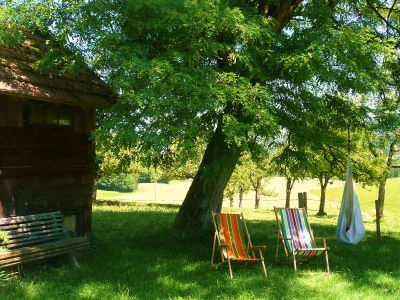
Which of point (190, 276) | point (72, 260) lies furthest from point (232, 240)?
point (72, 260)

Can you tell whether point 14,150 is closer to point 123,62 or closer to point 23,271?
point 23,271

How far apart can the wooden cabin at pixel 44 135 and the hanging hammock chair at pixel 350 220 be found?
508cm

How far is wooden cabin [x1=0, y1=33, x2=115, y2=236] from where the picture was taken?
7.59m

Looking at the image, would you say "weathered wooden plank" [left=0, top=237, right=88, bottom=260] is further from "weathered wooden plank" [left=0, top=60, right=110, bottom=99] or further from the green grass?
"weathered wooden plank" [left=0, top=60, right=110, bottom=99]

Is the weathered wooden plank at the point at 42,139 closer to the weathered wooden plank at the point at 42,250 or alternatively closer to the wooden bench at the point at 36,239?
the wooden bench at the point at 36,239

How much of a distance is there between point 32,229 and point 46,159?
133 cm

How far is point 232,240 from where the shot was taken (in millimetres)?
8008

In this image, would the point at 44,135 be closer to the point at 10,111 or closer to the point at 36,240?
the point at 10,111

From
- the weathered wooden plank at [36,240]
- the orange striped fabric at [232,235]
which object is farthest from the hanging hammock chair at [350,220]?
the weathered wooden plank at [36,240]

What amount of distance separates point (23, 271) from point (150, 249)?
2647 mm

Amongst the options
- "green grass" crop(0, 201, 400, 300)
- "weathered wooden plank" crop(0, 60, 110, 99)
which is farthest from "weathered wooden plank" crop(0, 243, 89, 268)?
"weathered wooden plank" crop(0, 60, 110, 99)

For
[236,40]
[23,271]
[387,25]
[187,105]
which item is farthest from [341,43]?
[23,271]

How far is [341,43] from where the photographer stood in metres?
7.16

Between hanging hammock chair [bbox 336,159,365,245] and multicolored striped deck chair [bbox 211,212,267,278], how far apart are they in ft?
7.53
